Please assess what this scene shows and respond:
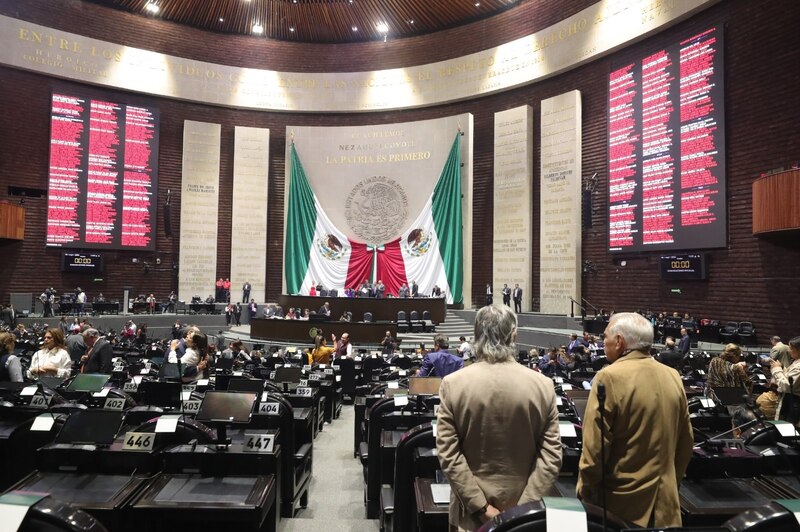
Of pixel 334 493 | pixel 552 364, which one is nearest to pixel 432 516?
pixel 334 493

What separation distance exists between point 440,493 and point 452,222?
1640 centimetres

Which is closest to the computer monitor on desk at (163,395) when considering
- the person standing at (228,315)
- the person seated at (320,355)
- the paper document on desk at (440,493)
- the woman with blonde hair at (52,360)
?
the paper document on desk at (440,493)

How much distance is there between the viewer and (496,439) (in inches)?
69.2

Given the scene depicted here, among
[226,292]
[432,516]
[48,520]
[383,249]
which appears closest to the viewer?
[48,520]

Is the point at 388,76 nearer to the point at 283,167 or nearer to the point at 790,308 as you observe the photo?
the point at 283,167

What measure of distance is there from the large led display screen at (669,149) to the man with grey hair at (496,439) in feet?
40.0

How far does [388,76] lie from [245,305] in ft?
33.3

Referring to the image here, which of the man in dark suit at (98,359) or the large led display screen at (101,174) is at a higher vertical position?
the large led display screen at (101,174)

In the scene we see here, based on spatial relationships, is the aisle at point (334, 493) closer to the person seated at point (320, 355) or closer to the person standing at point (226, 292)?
the person seated at point (320, 355)

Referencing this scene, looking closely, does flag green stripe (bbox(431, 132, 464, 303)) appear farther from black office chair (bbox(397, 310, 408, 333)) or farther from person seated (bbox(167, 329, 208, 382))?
person seated (bbox(167, 329, 208, 382))

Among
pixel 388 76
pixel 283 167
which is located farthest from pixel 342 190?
pixel 388 76

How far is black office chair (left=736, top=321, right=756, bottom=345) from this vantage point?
11.0 metres

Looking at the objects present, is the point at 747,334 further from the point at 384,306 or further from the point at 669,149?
the point at 384,306

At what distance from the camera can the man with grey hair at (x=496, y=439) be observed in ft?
5.74
